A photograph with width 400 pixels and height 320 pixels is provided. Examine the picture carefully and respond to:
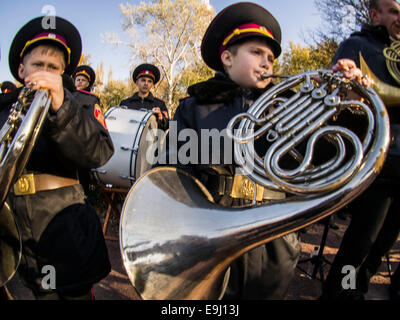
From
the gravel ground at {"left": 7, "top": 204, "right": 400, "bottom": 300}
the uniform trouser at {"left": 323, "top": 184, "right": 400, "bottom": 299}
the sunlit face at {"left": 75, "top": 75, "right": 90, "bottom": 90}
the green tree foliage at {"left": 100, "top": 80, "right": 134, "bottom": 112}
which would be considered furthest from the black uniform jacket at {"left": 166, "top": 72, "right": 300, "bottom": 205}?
the green tree foliage at {"left": 100, "top": 80, "right": 134, "bottom": 112}

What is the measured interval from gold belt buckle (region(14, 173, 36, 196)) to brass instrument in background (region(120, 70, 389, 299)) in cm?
62

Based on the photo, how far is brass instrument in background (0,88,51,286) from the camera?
107cm

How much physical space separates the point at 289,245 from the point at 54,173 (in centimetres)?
128

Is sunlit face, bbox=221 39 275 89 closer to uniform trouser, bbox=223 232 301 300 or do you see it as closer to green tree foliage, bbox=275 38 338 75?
uniform trouser, bbox=223 232 301 300

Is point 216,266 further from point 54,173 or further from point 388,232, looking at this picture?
point 388,232

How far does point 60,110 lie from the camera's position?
120 cm

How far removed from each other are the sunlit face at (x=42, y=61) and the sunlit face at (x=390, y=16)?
7.32 feet

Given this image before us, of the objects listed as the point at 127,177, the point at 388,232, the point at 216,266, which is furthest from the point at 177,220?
the point at 127,177

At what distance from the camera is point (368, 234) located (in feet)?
6.33

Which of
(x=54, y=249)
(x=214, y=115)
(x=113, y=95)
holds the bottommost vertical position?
(x=54, y=249)

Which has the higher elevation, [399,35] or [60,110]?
[399,35]

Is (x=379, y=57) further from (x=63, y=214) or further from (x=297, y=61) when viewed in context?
(x=297, y=61)

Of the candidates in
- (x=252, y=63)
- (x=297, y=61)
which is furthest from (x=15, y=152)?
(x=297, y=61)

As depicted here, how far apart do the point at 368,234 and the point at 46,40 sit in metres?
2.51
